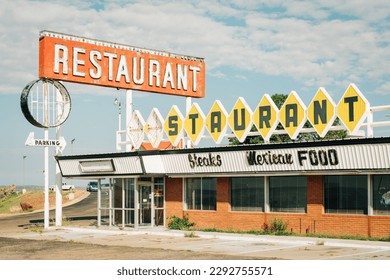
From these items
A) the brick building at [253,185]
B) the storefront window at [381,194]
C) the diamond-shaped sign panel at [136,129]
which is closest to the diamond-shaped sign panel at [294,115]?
the brick building at [253,185]

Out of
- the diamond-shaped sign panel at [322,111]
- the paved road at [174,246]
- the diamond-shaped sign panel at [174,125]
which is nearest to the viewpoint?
the paved road at [174,246]

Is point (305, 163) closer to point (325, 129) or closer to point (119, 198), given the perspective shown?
point (325, 129)

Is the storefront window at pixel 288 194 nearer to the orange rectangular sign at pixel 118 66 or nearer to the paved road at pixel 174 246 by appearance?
the paved road at pixel 174 246

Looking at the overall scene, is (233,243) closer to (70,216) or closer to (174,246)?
(174,246)

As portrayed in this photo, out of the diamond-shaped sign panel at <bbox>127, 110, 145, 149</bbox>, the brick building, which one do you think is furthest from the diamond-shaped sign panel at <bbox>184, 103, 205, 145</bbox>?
the diamond-shaped sign panel at <bbox>127, 110, 145, 149</bbox>

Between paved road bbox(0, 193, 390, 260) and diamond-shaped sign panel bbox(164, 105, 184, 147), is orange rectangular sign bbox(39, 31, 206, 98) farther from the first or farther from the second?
paved road bbox(0, 193, 390, 260)

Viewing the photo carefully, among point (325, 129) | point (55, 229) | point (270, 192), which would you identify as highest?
point (325, 129)

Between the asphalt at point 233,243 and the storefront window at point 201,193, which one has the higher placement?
the storefront window at point 201,193

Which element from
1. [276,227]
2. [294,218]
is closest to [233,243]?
[276,227]

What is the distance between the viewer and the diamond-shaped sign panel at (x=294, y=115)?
1268 inches

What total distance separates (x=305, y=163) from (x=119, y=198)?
13.8 meters

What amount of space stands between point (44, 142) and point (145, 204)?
774cm

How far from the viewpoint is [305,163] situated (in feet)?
102
